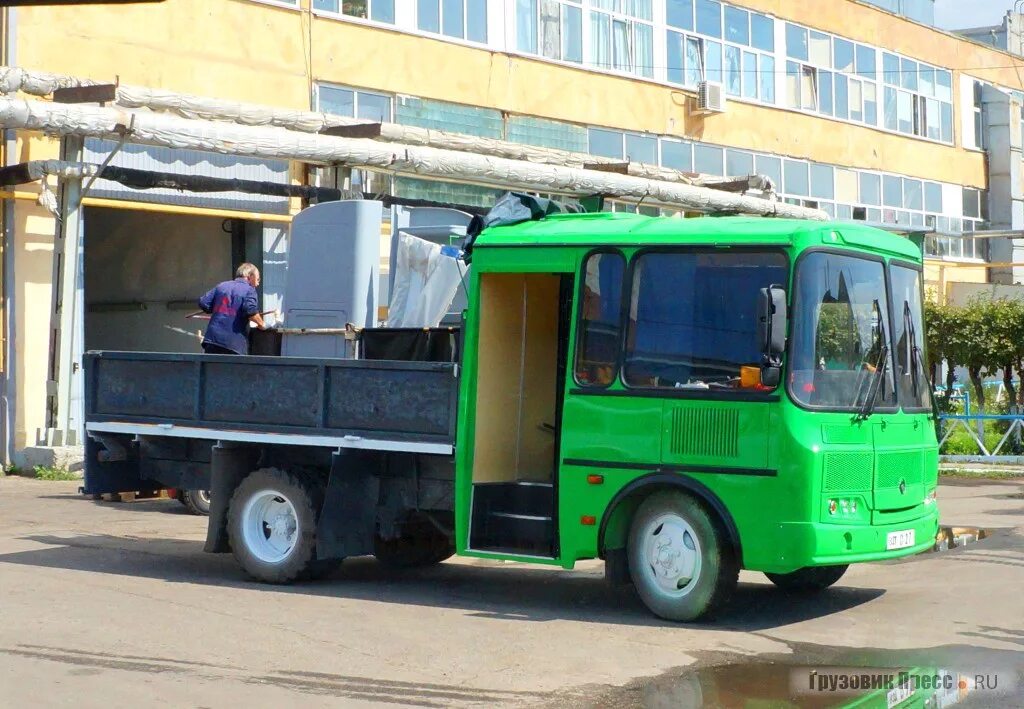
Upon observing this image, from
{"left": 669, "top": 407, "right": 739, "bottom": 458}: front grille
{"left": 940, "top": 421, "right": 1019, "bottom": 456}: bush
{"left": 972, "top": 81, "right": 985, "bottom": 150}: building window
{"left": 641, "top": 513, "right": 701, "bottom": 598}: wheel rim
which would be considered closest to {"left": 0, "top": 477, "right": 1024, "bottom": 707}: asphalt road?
{"left": 641, "top": 513, "right": 701, "bottom": 598}: wheel rim

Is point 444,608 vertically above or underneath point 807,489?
underneath

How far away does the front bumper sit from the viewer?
8.66 meters

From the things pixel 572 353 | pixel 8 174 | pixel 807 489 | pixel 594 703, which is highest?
pixel 8 174

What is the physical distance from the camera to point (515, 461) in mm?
10039

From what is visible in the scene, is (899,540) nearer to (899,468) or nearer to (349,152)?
(899,468)

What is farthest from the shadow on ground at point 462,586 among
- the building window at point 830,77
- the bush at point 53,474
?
the building window at point 830,77

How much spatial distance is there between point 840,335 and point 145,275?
17471 mm

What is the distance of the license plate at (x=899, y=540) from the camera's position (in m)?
9.21

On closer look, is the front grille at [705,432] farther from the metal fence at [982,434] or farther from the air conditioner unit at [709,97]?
the air conditioner unit at [709,97]

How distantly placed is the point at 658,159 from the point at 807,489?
21.3 m

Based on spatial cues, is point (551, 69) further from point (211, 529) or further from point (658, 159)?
point (211, 529)

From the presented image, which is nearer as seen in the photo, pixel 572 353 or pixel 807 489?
pixel 807 489

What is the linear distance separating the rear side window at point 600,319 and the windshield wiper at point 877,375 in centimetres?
165

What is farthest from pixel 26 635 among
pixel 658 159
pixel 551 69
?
pixel 658 159
